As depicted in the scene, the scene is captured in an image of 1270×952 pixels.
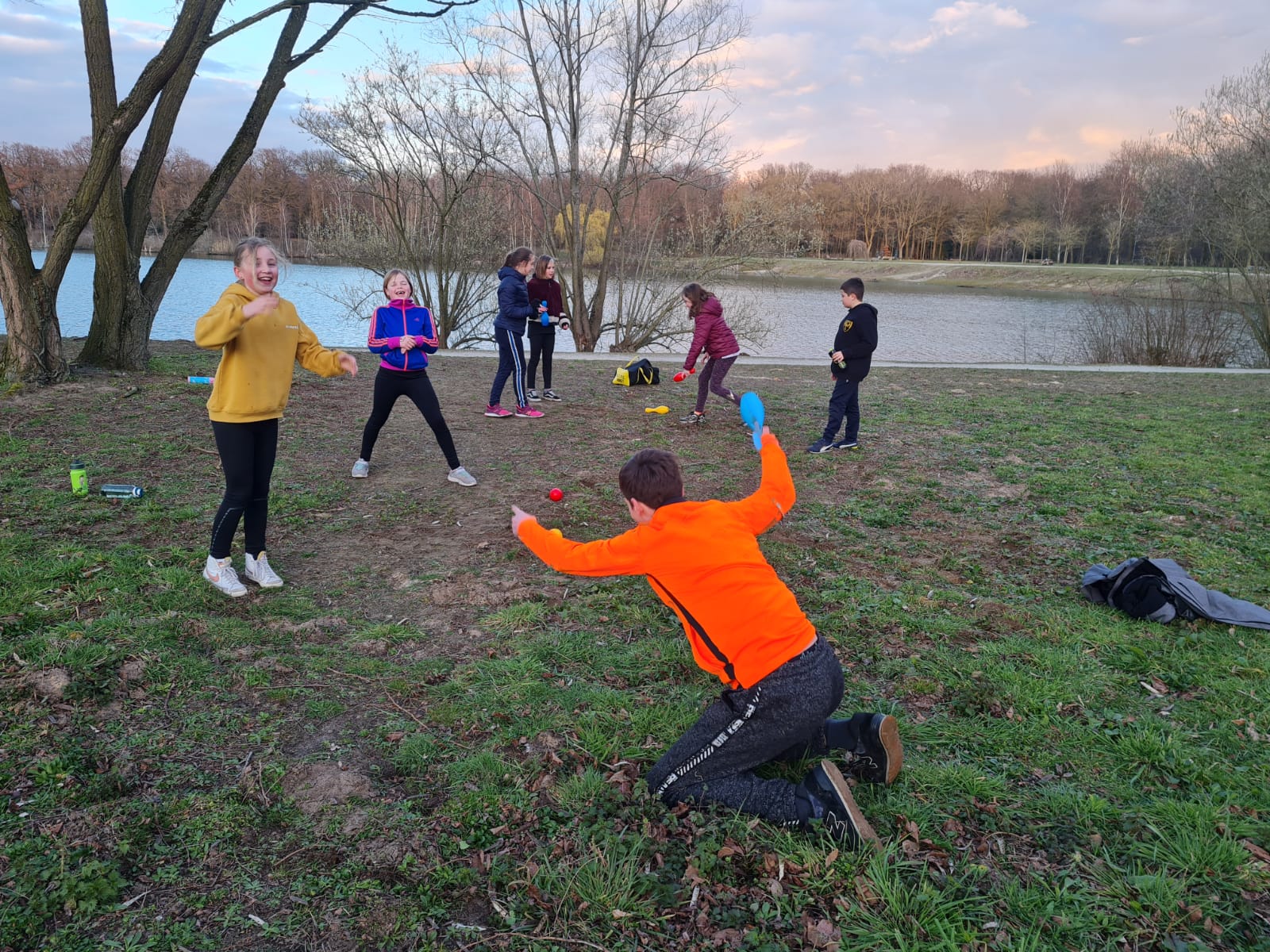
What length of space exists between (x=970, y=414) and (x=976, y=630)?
700 centimetres

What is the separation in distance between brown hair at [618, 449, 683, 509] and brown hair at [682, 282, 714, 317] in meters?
6.27

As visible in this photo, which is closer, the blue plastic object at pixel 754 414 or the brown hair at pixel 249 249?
the blue plastic object at pixel 754 414

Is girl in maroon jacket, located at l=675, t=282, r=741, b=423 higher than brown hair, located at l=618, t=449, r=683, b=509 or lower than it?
higher

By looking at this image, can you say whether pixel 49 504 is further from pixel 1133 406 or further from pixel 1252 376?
pixel 1252 376

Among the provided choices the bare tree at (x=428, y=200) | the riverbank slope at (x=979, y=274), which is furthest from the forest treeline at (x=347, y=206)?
the riverbank slope at (x=979, y=274)

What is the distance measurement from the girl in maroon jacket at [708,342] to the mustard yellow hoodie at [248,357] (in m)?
5.36

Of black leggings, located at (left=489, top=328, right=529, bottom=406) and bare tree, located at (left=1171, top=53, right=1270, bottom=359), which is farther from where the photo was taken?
bare tree, located at (left=1171, top=53, right=1270, bottom=359)

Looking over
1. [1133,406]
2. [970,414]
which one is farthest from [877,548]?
[1133,406]

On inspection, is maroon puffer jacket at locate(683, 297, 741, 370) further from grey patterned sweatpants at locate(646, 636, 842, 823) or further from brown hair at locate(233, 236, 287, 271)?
grey patterned sweatpants at locate(646, 636, 842, 823)

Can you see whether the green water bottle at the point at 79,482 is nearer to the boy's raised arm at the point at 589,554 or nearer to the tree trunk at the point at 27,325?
the tree trunk at the point at 27,325

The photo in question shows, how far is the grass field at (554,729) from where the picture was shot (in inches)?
93.9

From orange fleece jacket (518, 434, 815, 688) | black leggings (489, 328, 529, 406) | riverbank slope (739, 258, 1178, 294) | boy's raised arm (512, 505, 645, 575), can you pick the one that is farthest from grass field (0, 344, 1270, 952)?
riverbank slope (739, 258, 1178, 294)

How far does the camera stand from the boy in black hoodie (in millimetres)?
8094

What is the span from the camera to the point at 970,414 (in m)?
10.5
